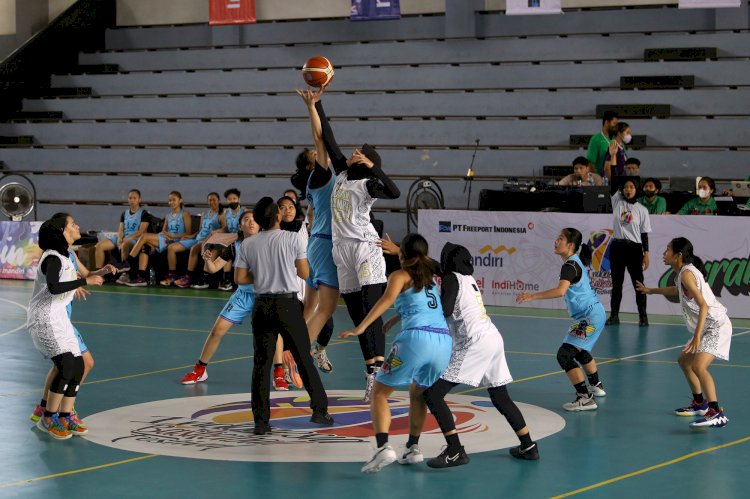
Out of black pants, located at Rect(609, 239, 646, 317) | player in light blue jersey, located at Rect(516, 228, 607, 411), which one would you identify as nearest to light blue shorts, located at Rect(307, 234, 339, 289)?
player in light blue jersey, located at Rect(516, 228, 607, 411)

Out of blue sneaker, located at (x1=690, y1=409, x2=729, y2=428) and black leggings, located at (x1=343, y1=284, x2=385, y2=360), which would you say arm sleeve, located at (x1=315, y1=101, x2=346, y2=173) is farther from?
blue sneaker, located at (x1=690, y1=409, x2=729, y2=428)

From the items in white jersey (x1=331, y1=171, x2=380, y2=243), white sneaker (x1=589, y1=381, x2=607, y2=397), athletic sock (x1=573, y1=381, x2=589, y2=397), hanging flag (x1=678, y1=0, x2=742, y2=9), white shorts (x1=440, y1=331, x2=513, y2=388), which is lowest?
white sneaker (x1=589, y1=381, x2=607, y2=397)

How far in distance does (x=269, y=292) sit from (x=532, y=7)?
16.2 metres

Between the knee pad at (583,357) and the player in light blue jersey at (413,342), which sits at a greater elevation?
the player in light blue jersey at (413,342)

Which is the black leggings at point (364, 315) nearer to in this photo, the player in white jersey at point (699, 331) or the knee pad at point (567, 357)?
the knee pad at point (567, 357)

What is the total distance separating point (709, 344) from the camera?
998 centimetres

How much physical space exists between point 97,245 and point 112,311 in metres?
5.06

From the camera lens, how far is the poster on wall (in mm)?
28000

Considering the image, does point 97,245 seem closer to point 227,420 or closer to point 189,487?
point 227,420

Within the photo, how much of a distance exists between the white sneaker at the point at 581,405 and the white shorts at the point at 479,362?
226cm

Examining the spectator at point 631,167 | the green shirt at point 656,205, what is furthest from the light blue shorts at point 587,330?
the spectator at point 631,167

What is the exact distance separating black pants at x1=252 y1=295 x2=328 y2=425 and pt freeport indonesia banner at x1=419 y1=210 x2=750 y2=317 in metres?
9.96

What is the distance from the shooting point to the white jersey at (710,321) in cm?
998

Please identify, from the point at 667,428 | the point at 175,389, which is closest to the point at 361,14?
the point at 175,389
